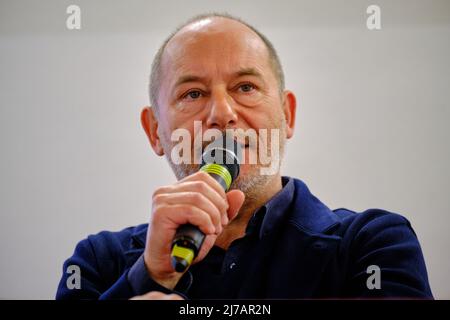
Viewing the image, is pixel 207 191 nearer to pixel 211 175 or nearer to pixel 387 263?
pixel 211 175

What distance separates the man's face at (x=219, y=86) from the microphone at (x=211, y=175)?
0.38 ft

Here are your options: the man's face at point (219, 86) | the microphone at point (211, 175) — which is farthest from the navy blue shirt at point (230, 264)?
the microphone at point (211, 175)

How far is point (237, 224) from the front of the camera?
1431 mm

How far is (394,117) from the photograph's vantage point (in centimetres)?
142

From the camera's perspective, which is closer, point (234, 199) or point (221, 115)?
point (234, 199)

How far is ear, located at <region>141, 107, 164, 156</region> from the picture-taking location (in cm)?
152

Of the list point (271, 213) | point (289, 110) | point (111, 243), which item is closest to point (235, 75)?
point (289, 110)

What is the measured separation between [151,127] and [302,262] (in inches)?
26.6

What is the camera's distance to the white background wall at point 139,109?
4.55 feet

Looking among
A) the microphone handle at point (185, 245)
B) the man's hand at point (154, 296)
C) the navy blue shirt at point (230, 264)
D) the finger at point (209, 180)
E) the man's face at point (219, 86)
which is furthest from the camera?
the man's face at point (219, 86)

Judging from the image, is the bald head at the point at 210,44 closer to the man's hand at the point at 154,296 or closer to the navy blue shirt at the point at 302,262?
the navy blue shirt at the point at 302,262

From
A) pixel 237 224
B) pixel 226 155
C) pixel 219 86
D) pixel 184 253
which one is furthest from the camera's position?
pixel 237 224

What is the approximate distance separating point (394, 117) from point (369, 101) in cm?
9
